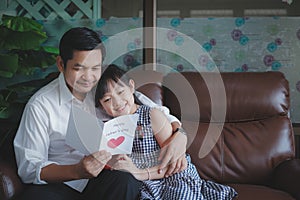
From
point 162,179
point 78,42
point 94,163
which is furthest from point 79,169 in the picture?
point 78,42

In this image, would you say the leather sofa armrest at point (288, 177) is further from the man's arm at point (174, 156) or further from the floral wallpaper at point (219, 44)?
the floral wallpaper at point (219, 44)

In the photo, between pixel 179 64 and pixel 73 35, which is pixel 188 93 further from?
pixel 73 35

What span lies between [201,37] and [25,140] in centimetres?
127

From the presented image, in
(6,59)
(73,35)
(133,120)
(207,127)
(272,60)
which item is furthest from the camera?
(272,60)

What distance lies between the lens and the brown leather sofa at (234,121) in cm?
196

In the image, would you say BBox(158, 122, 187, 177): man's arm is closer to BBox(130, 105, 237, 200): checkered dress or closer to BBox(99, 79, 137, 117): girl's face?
BBox(130, 105, 237, 200): checkered dress

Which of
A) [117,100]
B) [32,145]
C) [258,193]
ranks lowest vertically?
[258,193]

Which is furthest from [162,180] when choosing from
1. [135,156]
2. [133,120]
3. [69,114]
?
[69,114]

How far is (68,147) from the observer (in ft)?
5.53

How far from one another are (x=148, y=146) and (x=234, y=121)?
578mm

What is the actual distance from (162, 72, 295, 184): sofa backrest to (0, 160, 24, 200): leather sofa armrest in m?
0.79

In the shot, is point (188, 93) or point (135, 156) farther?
point (188, 93)

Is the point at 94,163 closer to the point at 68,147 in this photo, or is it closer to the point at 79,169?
the point at 79,169

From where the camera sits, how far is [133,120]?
1564 millimetres
